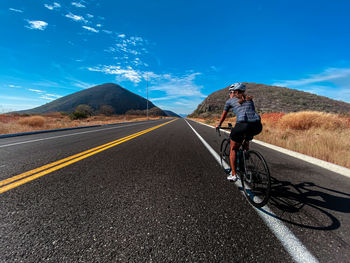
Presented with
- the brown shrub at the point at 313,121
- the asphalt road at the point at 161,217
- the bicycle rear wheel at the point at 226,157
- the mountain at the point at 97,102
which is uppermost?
the mountain at the point at 97,102

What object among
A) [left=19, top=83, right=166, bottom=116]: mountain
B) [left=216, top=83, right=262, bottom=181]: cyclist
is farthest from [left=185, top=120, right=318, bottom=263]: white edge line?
[left=19, top=83, right=166, bottom=116]: mountain

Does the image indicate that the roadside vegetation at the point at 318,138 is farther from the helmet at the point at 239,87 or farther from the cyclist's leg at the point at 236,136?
the helmet at the point at 239,87

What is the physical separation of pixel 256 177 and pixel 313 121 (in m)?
9.24

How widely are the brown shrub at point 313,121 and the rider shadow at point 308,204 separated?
782 cm

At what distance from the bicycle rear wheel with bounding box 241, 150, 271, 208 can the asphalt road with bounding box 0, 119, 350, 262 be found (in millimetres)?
140

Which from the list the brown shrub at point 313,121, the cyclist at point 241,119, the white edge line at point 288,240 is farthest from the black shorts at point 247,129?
the brown shrub at point 313,121

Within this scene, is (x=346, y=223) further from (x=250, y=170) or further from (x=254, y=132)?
(x=254, y=132)

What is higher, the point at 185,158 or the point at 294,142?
the point at 294,142

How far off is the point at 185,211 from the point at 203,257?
622mm

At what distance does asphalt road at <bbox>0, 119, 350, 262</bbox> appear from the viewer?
124cm

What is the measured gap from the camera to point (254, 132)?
2408 millimetres

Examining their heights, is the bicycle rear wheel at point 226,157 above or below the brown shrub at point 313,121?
below

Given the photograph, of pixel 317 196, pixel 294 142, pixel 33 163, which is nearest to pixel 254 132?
pixel 317 196

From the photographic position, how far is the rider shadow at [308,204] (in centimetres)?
166
